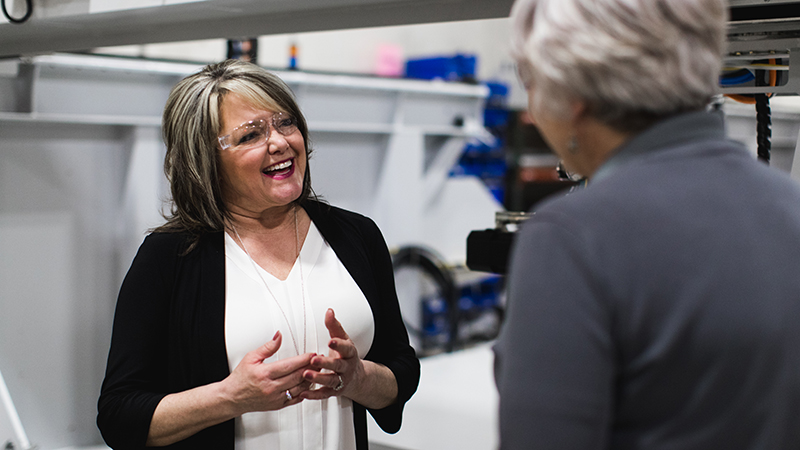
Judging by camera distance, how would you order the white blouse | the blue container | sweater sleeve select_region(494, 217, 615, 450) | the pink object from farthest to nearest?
1. the pink object
2. the blue container
3. the white blouse
4. sweater sleeve select_region(494, 217, 615, 450)

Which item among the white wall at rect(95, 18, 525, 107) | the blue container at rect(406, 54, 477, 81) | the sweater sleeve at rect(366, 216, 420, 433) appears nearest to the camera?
the sweater sleeve at rect(366, 216, 420, 433)

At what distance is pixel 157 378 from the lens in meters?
1.28

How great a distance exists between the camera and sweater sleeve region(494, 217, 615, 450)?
560mm

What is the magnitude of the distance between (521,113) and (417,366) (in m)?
5.90

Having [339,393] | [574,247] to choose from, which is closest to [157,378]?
[339,393]

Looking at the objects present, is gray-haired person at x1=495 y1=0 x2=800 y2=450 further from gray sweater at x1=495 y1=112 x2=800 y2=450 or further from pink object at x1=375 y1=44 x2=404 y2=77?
pink object at x1=375 y1=44 x2=404 y2=77

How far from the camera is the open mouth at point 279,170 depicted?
4.39ft

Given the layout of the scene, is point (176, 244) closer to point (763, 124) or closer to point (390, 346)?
point (390, 346)

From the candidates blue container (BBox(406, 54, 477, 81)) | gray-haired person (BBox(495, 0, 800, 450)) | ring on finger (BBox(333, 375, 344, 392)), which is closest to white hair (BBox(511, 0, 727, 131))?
gray-haired person (BBox(495, 0, 800, 450))

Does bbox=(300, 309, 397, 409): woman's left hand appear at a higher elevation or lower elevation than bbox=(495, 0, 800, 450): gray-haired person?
lower

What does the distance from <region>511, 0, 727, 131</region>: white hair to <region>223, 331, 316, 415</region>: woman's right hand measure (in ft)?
2.29

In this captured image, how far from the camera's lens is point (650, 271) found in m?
0.56

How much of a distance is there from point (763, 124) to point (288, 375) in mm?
1048

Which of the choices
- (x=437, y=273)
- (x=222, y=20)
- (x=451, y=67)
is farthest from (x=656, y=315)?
(x=451, y=67)
